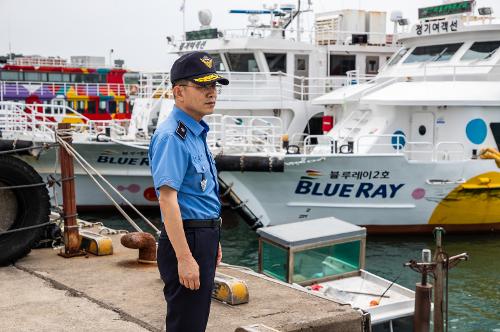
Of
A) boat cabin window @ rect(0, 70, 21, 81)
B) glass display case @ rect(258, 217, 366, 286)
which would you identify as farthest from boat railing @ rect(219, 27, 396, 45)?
boat cabin window @ rect(0, 70, 21, 81)

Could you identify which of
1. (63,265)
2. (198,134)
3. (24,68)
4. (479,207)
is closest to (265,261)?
(63,265)

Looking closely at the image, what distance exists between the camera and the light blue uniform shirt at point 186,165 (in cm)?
331

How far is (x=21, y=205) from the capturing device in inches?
249

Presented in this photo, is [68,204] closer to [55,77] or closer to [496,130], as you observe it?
[496,130]

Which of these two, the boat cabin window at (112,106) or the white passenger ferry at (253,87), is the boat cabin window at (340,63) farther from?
the boat cabin window at (112,106)

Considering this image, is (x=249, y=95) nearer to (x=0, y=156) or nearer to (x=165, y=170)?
(x=0, y=156)

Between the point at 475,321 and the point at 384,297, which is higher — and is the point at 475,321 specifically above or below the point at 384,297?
below

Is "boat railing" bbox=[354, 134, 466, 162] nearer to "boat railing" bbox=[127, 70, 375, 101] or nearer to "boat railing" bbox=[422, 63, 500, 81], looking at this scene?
"boat railing" bbox=[422, 63, 500, 81]

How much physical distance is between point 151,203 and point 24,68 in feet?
81.9

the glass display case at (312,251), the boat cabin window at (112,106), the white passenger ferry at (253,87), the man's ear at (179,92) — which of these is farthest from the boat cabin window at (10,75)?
the man's ear at (179,92)

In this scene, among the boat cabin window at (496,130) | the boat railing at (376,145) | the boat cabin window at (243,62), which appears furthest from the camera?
the boat cabin window at (243,62)

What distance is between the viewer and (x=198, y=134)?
3.51 metres

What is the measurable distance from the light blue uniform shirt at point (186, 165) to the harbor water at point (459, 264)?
21.5 feet

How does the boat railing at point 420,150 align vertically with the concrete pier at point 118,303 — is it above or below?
above
